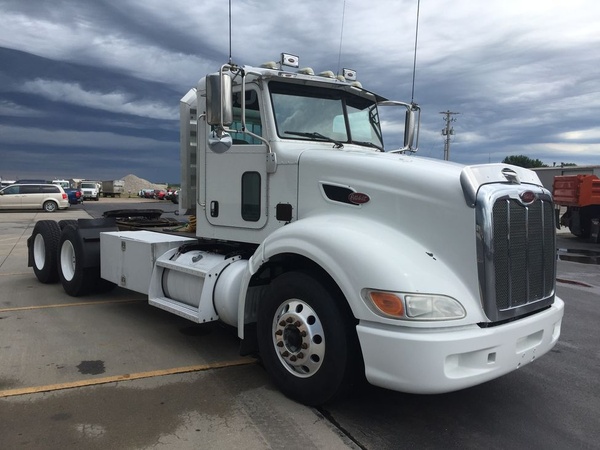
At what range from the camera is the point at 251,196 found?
463 centimetres

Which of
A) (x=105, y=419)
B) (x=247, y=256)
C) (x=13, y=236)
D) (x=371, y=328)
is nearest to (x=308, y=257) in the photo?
(x=371, y=328)

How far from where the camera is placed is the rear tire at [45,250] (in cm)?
784

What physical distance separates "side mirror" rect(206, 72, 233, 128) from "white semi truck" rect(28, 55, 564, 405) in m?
0.01

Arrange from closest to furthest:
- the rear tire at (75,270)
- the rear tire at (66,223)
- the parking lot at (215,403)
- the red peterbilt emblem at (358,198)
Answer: the parking lot at (215,403) → the red peterbilt emblem at (358,198) → the rear tire at (75,270) → the rear tire at (66,223)

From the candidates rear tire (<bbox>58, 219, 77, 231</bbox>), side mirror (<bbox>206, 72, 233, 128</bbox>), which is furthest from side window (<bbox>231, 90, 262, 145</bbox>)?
rear tire (<bbox>58, 219, 77, 231</bbox>)

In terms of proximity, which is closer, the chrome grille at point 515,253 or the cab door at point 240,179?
the chrome grille at point 515,253

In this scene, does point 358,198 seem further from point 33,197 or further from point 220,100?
point 33,197

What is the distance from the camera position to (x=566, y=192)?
1850cm

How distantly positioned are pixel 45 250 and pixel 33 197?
26.3 meters

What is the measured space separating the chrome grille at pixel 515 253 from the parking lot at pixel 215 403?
34.8 inches

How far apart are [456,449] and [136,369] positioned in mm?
2779

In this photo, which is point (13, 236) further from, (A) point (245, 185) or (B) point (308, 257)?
(B) point (308, 257)

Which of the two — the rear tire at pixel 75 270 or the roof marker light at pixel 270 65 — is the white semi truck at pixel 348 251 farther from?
the rear tire at pixel 75 270

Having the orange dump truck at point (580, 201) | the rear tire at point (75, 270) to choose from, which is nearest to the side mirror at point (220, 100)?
the rear tire at point (75, 270)
